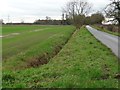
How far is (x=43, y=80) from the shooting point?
10.9 metres

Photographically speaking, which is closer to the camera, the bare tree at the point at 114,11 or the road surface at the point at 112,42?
the road surface at the point at 112,42

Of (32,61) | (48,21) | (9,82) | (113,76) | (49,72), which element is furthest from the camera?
(48,21)

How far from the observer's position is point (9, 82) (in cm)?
1066

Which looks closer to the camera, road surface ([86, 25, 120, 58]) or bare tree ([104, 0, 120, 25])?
road surface ([86, 25, 120, 58])

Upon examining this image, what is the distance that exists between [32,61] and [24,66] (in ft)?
5.68

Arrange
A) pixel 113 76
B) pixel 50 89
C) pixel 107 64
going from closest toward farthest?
pixel 50 89 < pixel 113 76 < pixel 107 64

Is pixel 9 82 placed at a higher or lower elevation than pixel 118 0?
lower

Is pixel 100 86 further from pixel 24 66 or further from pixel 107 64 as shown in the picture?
pixel 24 66

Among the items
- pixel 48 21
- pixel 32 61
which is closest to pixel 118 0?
pixel 32 61

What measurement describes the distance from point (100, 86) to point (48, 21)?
180679 millimetres

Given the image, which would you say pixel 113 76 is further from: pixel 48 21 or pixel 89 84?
pixel 48 21

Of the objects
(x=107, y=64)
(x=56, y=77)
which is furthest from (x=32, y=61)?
(x=56, y=77)

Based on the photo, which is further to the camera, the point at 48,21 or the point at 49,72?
the point at 48,21

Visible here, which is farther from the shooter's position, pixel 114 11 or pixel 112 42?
pixel 114 11
